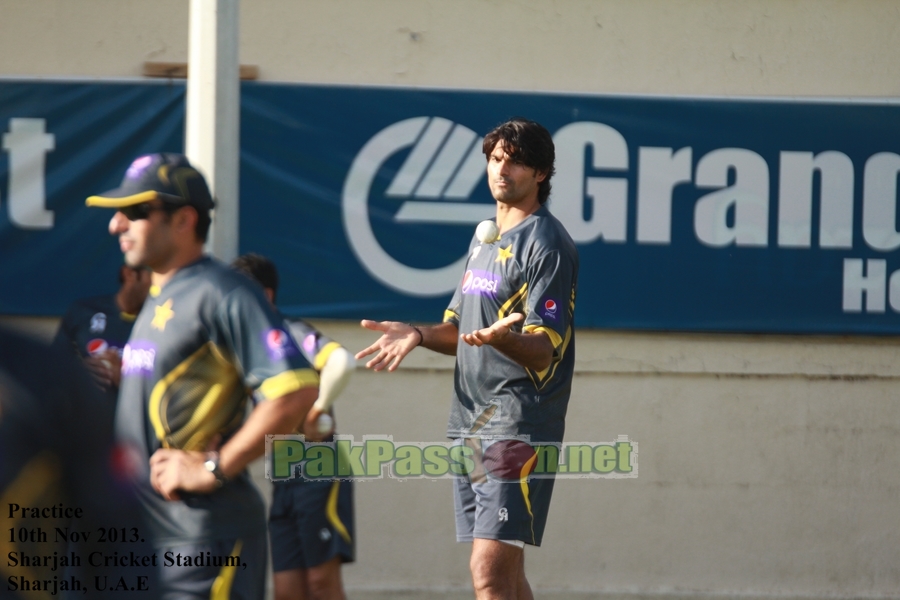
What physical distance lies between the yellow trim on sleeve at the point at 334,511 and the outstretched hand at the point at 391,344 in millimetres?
717

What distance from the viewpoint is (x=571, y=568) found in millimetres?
5844

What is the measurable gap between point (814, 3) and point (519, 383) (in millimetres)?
3218

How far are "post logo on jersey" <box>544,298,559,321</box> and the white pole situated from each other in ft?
3.81

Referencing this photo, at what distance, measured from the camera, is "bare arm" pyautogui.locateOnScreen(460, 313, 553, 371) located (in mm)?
3566

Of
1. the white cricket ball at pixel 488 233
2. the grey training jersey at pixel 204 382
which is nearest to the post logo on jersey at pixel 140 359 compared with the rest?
the grey training jersey at pixel 204 382

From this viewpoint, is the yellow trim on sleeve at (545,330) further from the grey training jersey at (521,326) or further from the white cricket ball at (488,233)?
the white cricket ball at (488,233)

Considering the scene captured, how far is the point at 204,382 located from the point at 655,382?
3490 millimetres

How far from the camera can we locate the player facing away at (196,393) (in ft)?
8.88

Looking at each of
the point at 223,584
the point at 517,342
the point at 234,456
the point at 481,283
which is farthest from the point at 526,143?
the point at 223,584

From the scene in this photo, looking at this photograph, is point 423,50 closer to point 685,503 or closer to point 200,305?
point 685,503

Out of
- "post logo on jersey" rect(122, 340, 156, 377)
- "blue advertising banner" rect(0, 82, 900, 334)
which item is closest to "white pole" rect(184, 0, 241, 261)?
"post logo on jersey" rect(122, 340, 156, 377)

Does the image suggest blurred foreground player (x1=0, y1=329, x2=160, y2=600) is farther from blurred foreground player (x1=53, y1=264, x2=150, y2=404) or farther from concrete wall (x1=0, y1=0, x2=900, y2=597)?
concrete wall (x1=0, y1=0, x2=900, y2=597)

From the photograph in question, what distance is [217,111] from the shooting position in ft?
10.8

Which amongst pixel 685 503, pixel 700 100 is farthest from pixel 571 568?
pixel 700 100
